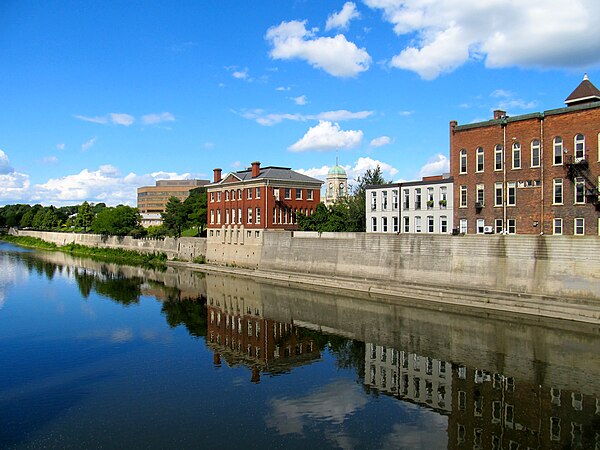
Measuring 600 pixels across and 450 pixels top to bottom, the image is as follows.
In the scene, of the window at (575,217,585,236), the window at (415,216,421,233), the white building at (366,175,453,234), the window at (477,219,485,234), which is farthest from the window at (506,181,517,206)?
the window at (415,216,421,233)

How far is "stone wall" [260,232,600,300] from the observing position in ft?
106

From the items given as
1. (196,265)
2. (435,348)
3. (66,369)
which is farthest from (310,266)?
(66,369)

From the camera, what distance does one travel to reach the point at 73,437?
55.6 feet

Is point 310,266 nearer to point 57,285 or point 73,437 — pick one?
point 57,285

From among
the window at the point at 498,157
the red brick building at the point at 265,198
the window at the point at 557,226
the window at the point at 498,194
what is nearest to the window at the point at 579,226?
the window at the point at 557,226

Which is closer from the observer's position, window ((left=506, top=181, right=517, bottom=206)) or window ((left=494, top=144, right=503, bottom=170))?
window ((left=506, top=181, right=517, bottom=206))

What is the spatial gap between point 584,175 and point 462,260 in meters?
9.94

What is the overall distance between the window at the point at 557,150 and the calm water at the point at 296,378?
1197 centimetres

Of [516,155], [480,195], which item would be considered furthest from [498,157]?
[480,195]

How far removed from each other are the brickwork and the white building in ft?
9.98

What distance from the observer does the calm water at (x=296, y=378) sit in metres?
17.4

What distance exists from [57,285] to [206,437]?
45.0 m

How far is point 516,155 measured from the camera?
3912 cm

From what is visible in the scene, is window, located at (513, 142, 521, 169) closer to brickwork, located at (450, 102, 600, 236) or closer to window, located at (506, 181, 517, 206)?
brickwork, located at (450, 102, 600, 236)
